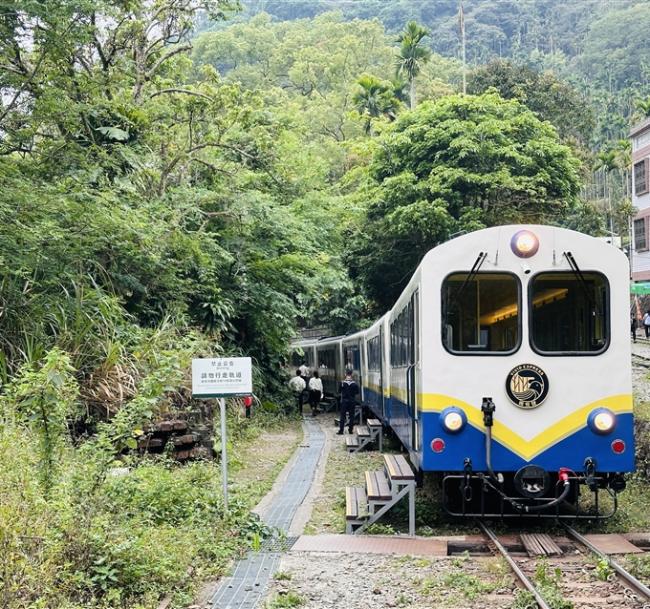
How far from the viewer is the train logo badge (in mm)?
8836

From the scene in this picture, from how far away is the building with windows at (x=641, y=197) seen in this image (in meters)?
36.8

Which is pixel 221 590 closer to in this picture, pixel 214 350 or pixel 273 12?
pixel 214 350

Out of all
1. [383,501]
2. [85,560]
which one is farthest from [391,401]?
[85,560]

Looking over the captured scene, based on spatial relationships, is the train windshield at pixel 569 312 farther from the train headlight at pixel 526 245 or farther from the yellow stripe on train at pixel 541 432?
the yellow stripe on train at pixel 541 432

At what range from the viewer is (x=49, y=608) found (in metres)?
5.50

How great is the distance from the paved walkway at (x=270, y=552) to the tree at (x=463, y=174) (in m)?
10.8

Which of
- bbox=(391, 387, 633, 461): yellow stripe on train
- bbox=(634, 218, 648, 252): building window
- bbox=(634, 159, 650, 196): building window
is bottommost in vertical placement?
bbox=(391, 387, 633, 461): yellow stripe on train

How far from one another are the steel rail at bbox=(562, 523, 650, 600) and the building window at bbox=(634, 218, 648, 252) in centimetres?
3101

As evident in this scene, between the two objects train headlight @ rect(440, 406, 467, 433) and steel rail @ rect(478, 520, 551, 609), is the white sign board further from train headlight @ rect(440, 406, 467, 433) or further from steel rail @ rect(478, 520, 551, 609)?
steel rail @ rect(478, 520, 551, 609)

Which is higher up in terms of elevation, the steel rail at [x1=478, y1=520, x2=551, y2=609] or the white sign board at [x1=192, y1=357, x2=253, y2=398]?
the white sign board at [x1=192, y1=357, x2=253, y2=398]

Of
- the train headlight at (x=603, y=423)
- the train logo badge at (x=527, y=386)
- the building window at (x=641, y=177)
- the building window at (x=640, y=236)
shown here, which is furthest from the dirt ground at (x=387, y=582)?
the building window at (x=640, y=236)

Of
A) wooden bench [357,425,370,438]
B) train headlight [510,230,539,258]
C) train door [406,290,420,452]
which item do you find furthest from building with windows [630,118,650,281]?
train headlight [510,230,539,258]

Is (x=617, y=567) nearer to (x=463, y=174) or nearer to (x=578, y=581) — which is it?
(x=578, y=581)

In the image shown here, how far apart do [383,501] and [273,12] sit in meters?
122
